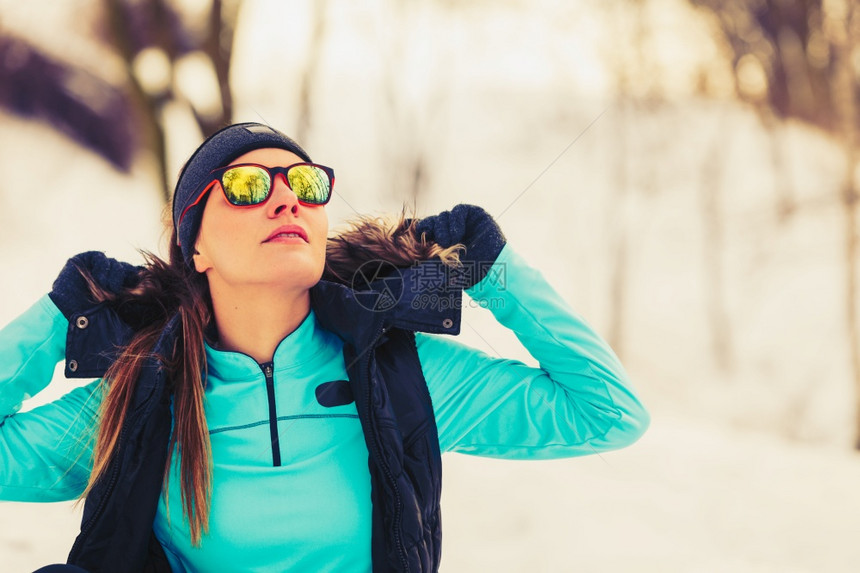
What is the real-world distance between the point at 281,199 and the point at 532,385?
0.75m

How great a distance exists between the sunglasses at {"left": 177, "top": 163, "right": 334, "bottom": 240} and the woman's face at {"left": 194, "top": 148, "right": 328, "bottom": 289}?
0.01 m

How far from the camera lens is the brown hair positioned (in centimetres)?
165

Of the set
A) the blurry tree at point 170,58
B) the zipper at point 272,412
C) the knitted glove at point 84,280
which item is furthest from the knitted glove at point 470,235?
the blurry tree at point 170,58

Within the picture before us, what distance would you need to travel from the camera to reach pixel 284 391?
177cm

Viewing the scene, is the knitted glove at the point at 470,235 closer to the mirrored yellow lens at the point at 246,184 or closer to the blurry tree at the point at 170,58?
the mirrored yellow lens at the point at 246,184

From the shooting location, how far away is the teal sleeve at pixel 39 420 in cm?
171

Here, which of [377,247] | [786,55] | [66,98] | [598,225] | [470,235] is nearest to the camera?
[470,235]

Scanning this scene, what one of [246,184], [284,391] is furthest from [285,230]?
[284,391]

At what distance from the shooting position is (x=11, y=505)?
Result: 368 centimetres

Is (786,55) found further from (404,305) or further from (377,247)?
(404,305)

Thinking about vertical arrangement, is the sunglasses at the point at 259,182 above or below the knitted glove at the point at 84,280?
above

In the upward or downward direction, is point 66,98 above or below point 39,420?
above

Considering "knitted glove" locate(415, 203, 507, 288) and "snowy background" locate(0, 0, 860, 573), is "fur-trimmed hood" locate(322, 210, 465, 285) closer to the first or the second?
"knitted glove" locate(415, 203, 507, 288)

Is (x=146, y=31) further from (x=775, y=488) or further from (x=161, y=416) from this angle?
(x=775, y=488)
